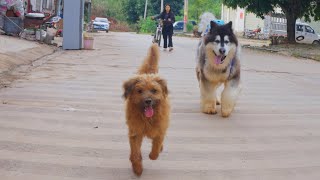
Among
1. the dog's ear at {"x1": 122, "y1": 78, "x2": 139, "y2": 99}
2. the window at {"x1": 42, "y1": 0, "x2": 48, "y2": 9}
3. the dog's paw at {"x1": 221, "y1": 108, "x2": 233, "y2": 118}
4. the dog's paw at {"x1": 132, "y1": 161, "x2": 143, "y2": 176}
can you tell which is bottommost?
the dog's paw at {"x1": 132, "y1": 161, "x2": 143, "y2": 176}

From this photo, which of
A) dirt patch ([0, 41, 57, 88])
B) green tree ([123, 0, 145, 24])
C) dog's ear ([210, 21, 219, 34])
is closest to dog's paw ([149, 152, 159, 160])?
dog's ear ([210, 21, 219, 34])

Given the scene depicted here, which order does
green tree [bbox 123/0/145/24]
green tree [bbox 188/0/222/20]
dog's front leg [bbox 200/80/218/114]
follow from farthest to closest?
green tree [bbox 123/0/145/24]
green tree [bbox 188/0/222/20]
dog's front leg [bbox 200/80/218/114]

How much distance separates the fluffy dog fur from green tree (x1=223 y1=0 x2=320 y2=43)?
64.6 ft

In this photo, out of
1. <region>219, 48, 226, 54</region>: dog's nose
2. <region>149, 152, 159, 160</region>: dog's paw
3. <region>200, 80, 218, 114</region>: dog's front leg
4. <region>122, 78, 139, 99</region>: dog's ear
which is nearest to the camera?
<region>122, 78, 139, 99</region>: dog's ear

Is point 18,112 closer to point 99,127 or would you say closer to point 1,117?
point 1,117

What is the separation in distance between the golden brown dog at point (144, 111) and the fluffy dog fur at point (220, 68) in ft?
9.01

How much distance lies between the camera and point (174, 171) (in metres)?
4.66

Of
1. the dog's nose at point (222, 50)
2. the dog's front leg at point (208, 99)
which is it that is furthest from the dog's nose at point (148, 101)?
the dog's front leg at point (208, 99)

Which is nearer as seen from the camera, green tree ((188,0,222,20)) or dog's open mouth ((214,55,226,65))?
dog's open mouth ((214,55,226,65))

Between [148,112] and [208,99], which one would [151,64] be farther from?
[208,99]

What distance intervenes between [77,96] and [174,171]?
3.84 m

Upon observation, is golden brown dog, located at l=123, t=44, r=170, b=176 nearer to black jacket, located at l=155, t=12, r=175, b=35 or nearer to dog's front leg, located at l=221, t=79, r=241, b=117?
dog's front leg, located at l=221, t=79, r=241, b=117

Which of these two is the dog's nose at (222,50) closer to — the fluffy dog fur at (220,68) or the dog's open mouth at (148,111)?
the fluffy dog fur at (220,68)

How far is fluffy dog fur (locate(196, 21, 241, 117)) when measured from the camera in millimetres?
7121
